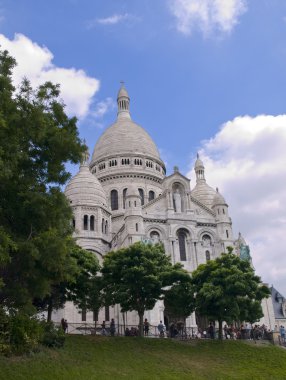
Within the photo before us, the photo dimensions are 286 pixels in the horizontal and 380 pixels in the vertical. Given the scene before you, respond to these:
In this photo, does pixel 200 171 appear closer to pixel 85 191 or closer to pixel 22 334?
pixel 85 191

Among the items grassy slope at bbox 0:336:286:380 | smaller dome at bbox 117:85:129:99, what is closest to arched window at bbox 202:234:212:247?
grassy slope at bbox 0:336:286:380

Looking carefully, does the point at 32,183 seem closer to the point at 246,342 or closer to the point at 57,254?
the point at 57,254

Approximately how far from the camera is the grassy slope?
72.9 feet

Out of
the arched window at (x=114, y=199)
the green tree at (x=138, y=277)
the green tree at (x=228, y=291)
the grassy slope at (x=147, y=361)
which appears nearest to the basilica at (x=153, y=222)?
the arched window at (x=114, y=199)

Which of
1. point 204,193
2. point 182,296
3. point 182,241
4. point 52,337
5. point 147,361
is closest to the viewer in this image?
point 52,337

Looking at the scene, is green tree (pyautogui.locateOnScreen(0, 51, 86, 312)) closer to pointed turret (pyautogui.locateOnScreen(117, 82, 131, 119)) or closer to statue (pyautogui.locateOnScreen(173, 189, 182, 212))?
statue (pyautogui.locateOnScreen(173, 189, 182, 212))

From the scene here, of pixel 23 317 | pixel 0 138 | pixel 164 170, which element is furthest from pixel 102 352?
pixel 164 170

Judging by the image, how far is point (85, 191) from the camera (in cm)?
5628

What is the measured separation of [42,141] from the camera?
22109mm

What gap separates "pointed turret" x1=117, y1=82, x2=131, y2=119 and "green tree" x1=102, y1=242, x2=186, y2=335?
4492 cm

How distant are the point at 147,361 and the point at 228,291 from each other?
30.3 ft

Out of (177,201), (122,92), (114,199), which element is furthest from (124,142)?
(177,201)

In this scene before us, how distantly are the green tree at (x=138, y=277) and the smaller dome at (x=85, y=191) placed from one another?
18.8m

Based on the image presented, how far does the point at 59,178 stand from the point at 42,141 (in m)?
1.92
